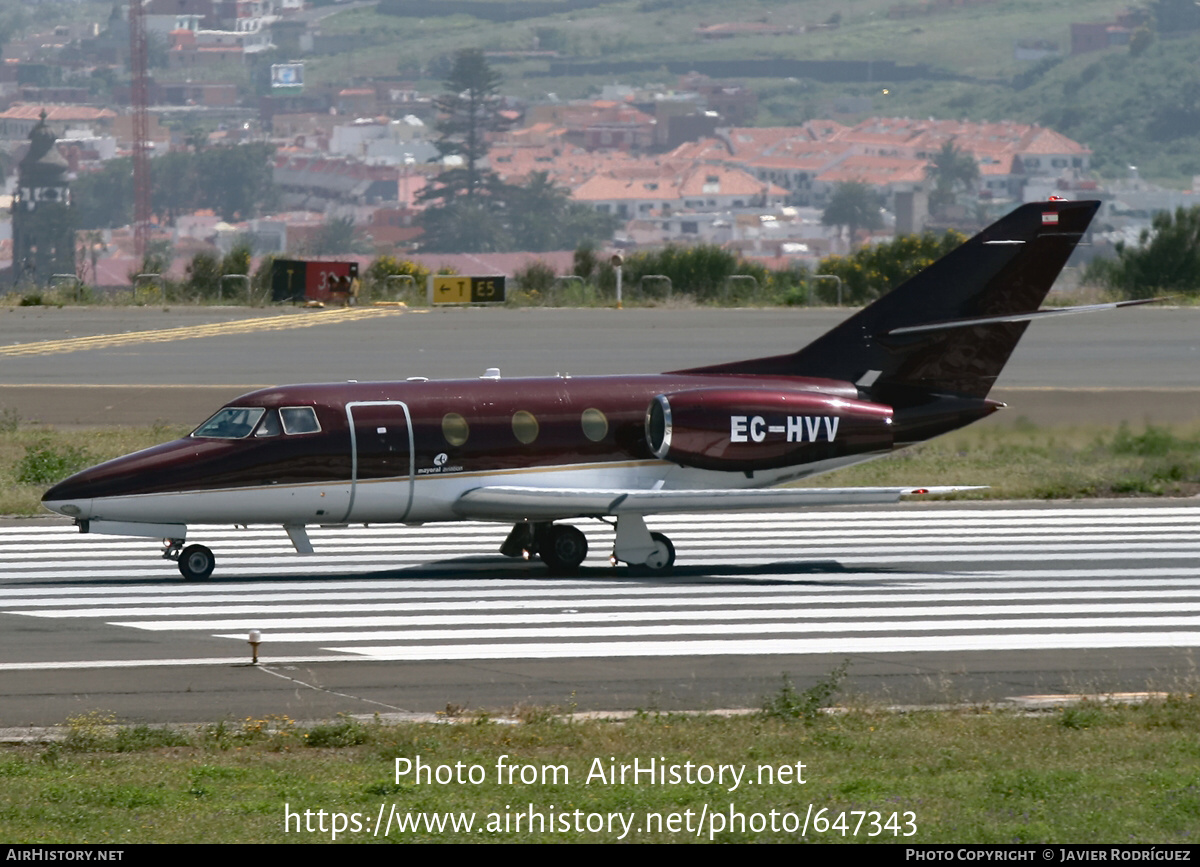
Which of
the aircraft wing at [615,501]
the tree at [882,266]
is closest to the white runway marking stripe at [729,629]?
the aircraft wing at [615,501]

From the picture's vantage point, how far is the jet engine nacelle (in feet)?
71.6

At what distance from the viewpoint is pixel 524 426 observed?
2164 centimetres

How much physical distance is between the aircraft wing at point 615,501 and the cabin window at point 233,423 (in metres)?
2.67

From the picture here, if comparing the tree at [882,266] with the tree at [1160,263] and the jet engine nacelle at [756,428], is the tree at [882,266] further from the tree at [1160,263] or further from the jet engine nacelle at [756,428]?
the jet engine nacelle at [756,428]

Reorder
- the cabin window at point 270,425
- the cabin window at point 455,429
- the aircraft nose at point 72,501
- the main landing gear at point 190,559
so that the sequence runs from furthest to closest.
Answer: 1. the cabin window at point 455,429
2. the main landing gear at point 190,559
3. the cabin window at point 270,425
4. the aircraft nose at point 72,501

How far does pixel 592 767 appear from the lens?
11.6m

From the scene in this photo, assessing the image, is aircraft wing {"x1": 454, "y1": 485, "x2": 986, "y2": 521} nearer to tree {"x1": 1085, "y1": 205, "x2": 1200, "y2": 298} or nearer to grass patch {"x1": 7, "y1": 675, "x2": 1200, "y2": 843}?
grass patch {"x1": 7, "y1": 675, "x2": 1200, "y2": 843}

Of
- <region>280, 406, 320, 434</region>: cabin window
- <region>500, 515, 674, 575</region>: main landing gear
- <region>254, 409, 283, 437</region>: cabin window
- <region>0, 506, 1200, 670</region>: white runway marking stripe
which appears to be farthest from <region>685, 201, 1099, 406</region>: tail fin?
<region>254, 409, 283, 437</region>: cabin window

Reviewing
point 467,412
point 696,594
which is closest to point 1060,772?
point 696,594

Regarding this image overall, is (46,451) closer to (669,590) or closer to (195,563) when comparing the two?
(195,563)

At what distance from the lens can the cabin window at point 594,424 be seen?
71.7 ft

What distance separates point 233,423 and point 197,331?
3180 cm

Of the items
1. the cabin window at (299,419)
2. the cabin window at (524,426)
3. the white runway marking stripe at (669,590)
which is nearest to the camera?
the white runway marking stripe at (669,590)
